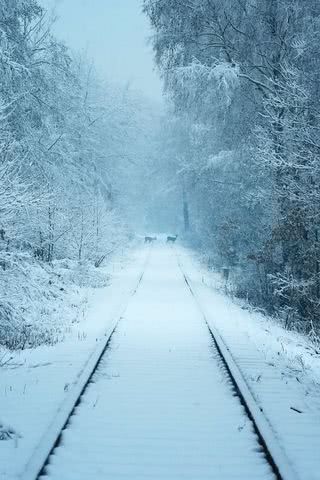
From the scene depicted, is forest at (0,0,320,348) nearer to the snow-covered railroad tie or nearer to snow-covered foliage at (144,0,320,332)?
snow-covered foliage at (144,0,320,332)

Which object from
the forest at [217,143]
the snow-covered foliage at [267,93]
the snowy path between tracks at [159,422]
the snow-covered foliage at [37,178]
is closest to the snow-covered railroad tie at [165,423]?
the snowy path between tracks at [159,422]

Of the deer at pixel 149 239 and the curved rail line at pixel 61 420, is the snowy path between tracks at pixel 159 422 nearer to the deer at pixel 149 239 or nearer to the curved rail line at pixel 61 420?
the curved rail line at pixel 61 420

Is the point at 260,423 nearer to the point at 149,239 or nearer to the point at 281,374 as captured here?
the point at 281,374

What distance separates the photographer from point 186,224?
52.4 m

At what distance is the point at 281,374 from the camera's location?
22.6 ft

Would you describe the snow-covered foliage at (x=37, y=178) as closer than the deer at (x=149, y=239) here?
Yes

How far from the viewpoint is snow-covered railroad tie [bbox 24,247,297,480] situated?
3.94 meters

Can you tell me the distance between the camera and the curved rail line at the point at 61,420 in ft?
12.3

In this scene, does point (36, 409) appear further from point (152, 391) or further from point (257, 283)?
point (257, 283)

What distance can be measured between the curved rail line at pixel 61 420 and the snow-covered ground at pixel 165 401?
0.37 feet

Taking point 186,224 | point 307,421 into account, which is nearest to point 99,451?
point 307,421

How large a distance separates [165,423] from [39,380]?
2.28m

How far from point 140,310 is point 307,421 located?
7.51 meters

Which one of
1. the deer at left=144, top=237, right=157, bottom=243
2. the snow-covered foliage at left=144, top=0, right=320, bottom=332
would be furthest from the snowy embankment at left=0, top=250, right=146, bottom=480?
the deer at left=144, top=237, right=157, bottom=243
